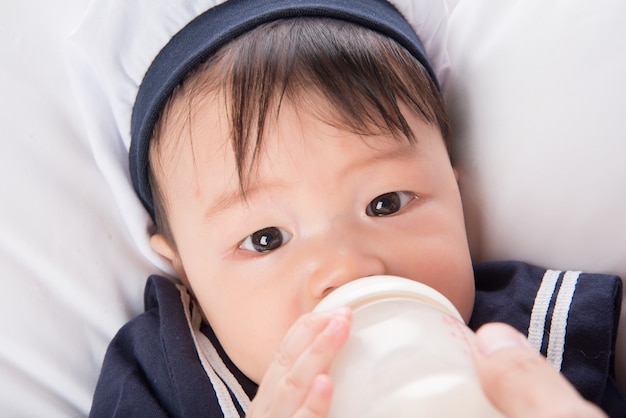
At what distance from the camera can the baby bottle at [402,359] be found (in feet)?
1.96

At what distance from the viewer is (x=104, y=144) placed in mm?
1218

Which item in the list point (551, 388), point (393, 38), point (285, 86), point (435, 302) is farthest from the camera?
point (393, 38)

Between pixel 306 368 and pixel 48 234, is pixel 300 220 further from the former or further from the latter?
pixel 48 234

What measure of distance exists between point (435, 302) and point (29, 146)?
0.85 metres

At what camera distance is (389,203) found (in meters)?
1.06

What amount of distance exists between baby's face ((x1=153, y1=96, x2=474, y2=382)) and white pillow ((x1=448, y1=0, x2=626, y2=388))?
0.14 m

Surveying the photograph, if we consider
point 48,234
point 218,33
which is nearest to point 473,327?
point 218,33

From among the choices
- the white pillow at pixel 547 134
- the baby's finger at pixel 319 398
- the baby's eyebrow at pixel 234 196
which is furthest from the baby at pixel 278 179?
the baby's finger at pixel 319 398

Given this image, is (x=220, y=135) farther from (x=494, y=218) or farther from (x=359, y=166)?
(x=494, y=218)

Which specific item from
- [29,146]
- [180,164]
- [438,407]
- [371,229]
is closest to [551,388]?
[438,407]

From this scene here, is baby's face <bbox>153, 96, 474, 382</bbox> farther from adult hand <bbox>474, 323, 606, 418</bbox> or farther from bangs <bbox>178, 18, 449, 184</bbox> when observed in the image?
adult hand <bbox>474, 323, 606, 418</bbox>

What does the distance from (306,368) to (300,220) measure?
0.33 meters

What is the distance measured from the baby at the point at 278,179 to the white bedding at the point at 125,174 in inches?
4.5

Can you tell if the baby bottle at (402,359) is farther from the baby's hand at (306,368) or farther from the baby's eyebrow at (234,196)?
the baby's eyebrow at (234,196)
